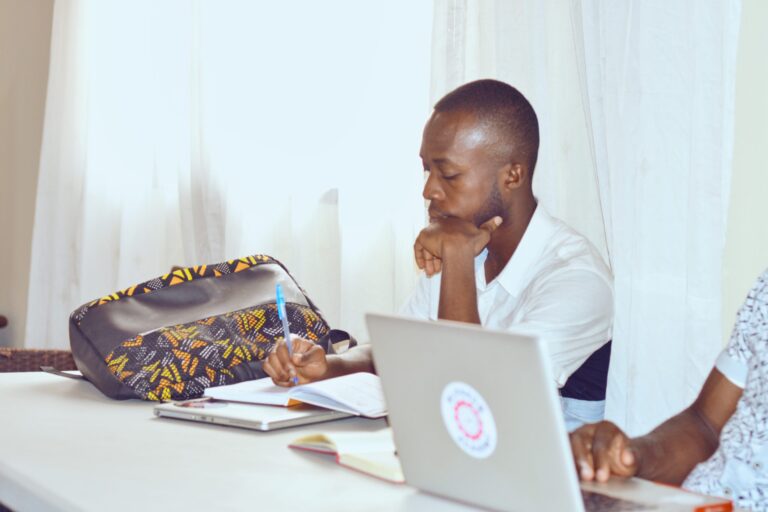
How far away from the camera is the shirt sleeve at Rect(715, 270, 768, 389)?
51.5 inches

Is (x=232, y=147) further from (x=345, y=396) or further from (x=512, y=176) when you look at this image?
(x=345, y=396)

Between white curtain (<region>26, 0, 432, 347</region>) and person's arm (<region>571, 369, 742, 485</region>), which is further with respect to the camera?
white curtain (<region>26, 0, 432, 347</region>)

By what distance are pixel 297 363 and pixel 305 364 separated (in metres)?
0.02

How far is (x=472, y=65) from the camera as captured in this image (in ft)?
7.84

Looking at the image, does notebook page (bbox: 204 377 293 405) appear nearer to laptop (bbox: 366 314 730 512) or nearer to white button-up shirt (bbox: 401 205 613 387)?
white button-up shirt (bbox: 401 205 613 387)

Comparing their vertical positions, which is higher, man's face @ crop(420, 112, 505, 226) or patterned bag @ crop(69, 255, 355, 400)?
man's face @ crop(420, 112, 505, 226)

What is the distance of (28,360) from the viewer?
9.00 ft

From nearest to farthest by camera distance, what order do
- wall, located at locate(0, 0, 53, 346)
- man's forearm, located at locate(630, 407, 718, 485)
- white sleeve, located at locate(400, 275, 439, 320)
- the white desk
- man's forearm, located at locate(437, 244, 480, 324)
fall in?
1. the white desk
2. man's forearm, located at locate(630, 407, 718, 485)
3. man's forearm, located at locate(437, 244, 480, 324)
4. white sleeve, located at locate(400, 275, 439, 320)
5. wall, located at locate(0, 0, 53, 346)

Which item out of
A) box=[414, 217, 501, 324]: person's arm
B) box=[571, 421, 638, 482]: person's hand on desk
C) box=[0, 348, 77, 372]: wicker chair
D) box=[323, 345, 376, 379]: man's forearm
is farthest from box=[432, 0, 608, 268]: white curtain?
box=[0, 348, 77, 372]: wicker chair

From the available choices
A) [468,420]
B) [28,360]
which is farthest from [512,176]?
[28,360]

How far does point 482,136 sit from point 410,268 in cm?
75

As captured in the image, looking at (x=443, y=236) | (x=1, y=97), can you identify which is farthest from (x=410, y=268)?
(x=1, y=97)

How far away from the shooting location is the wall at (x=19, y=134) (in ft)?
14.3

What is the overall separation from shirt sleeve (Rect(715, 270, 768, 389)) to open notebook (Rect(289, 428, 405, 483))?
0.44 metres
